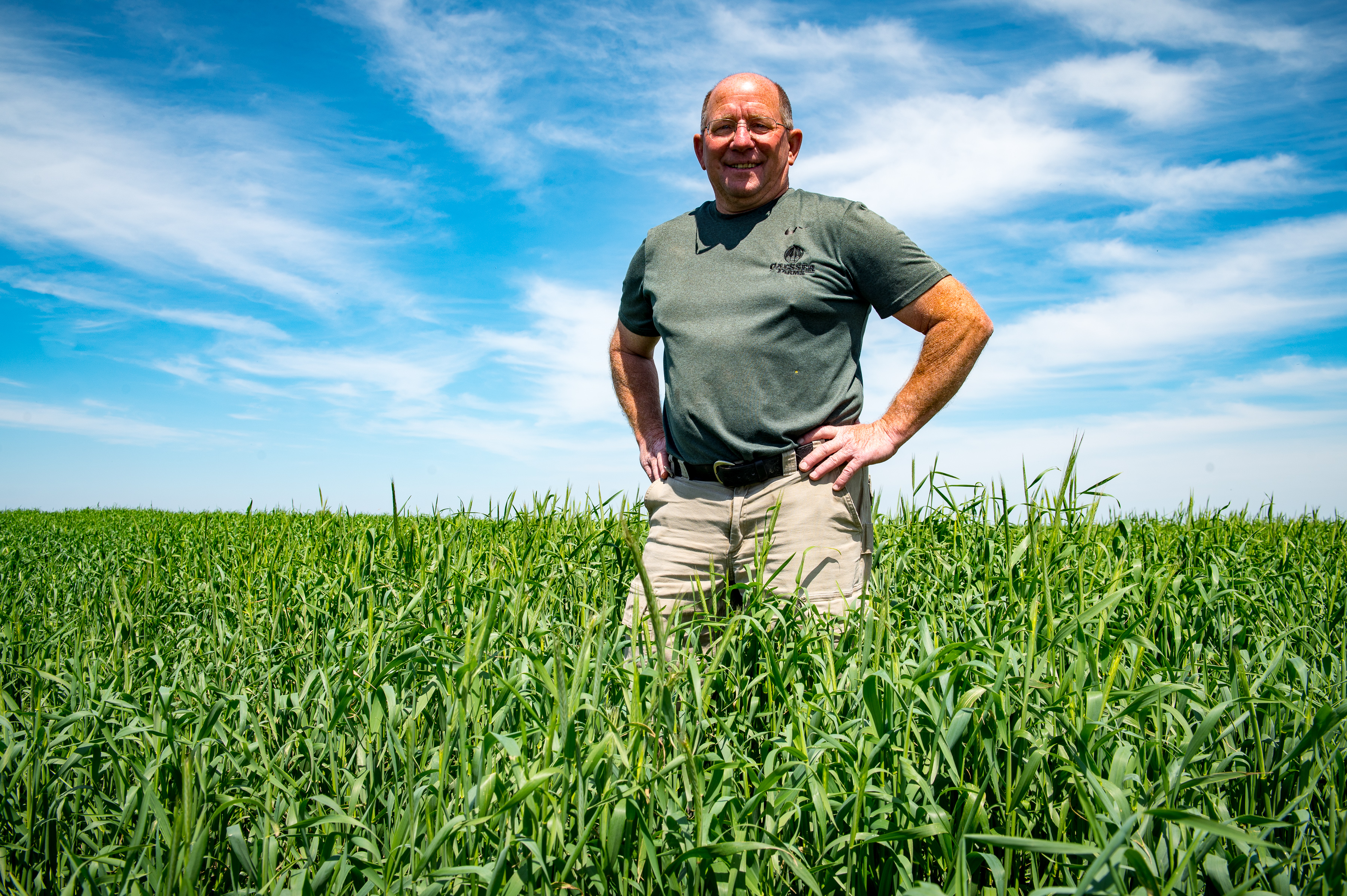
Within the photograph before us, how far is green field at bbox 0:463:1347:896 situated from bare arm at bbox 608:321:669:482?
1.21m

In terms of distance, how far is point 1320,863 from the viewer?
1.58 metres

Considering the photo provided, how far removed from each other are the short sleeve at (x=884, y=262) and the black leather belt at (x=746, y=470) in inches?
29.1

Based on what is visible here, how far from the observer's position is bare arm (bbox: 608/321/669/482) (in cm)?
411

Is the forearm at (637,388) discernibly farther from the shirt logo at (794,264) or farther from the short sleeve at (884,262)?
the short sleeve at (884,262)

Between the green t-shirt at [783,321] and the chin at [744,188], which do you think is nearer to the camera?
the green t-shirt at [783,321]

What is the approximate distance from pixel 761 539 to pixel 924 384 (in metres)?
0.96

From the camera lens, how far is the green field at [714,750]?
1.55m

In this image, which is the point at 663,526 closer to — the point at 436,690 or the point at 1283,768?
the point at 436,690

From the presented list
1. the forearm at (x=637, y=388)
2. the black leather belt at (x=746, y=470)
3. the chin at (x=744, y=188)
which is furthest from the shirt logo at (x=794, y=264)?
the forearm at (x=637, y=388)

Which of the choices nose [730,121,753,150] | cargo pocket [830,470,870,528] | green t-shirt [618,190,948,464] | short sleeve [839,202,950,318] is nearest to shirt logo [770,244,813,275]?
green t-shirt [618,190,948,464]

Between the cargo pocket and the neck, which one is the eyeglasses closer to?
the neck

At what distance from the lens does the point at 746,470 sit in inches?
128


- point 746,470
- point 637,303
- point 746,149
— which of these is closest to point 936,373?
point 746,470

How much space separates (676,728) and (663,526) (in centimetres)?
175
